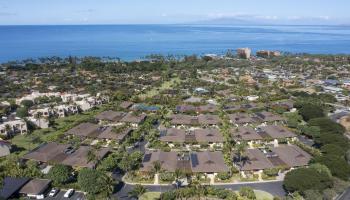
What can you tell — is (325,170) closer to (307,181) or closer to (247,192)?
(307,181)

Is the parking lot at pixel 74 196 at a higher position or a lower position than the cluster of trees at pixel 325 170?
lower

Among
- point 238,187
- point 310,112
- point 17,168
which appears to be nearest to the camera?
point 238,187

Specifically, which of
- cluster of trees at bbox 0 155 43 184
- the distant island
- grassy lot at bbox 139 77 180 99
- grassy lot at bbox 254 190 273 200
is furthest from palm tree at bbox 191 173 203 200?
grassy lot at bbox 139 77 180 99

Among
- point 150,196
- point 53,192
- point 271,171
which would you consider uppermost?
point 271,171

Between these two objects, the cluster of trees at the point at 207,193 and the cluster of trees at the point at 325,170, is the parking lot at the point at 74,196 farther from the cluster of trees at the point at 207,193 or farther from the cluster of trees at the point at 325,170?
the cluster of trees at the point at 325,170

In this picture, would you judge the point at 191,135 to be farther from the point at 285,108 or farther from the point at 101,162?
the point at 285,108

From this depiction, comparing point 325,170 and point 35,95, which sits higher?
point 325,170

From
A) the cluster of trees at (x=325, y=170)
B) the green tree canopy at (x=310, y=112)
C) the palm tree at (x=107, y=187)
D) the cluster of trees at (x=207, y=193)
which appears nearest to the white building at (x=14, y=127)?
the palm tree at (x=107, y=187)

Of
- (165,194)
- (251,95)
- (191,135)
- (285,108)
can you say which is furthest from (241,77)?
(165,194)

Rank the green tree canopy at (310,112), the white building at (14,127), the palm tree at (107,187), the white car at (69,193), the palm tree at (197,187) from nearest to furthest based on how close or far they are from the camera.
Answer: the palm tree at (107,187)
the palm tree at (197,187)
the white car at (69,193)
the white building at (14,127)
the green tree canopy at (310,112)

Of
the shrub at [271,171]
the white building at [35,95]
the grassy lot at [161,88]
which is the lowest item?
the grassy lot at [161,88]

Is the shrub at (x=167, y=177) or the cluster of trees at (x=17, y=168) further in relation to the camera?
the cluster of trees at (x=17, y=168)

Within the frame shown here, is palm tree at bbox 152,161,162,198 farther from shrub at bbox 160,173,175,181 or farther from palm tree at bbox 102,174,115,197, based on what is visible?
palm tree at bbox 102,174,115,197

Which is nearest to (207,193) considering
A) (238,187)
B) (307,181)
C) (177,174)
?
(177,174)
